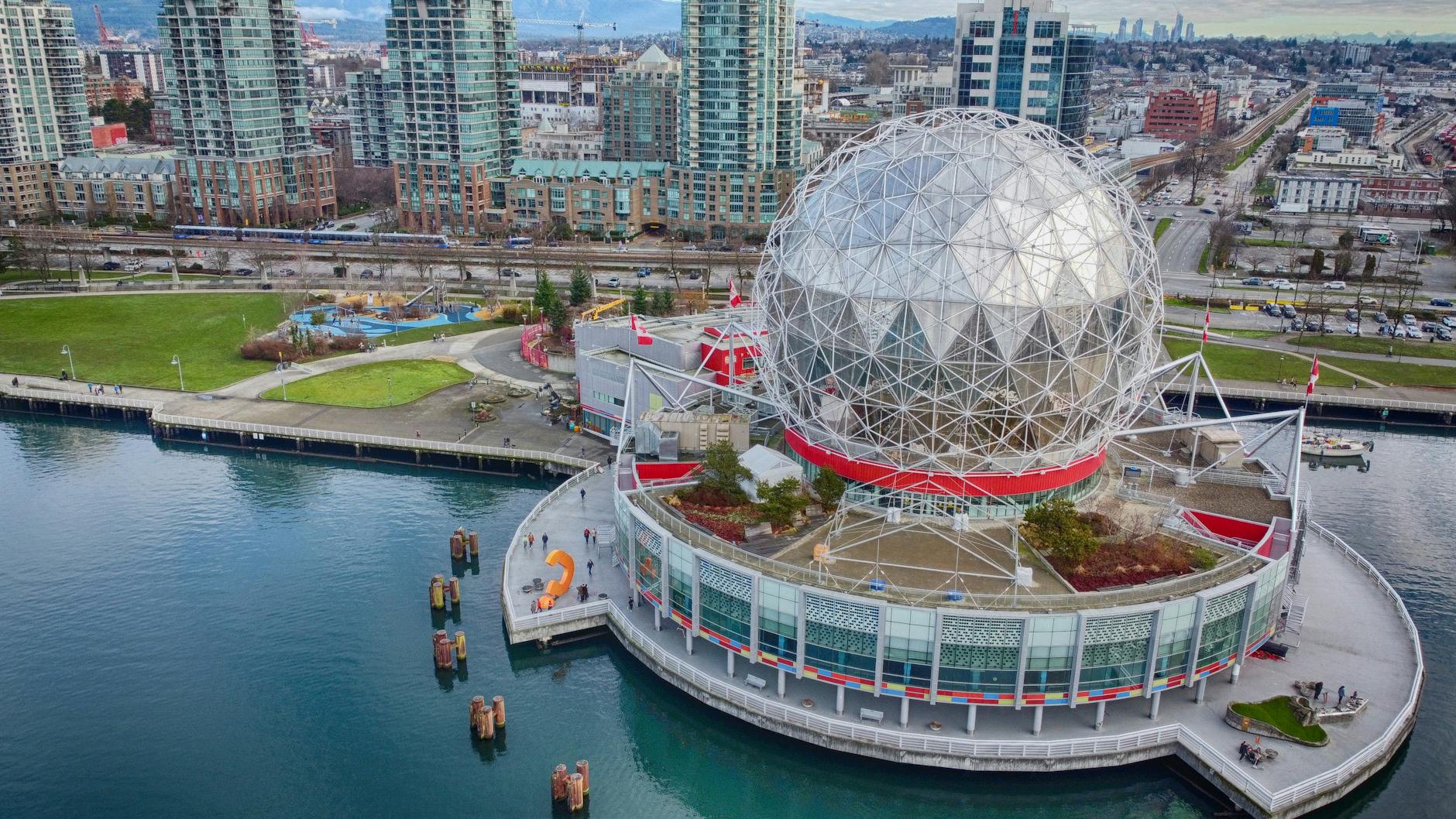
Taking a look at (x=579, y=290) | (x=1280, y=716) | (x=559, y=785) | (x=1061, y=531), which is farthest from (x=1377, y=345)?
(x=559, y=785)

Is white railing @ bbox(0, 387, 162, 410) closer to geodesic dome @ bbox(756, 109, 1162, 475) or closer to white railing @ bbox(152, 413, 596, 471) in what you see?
white railing @ bbox(152, 413, 596, 471)

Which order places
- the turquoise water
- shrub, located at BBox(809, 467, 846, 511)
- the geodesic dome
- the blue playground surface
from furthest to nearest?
the blue playground surface < shrub, located at BBox(809, 467, 846, 511) < the geodesic dome < the turquoise water

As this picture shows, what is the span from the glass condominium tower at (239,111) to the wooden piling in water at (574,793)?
156558 mm

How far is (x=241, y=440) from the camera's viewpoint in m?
90.8

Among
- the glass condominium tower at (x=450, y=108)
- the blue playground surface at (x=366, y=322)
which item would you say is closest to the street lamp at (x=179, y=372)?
the blue playground surface at (x=366, y=322)

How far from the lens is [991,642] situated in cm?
4828

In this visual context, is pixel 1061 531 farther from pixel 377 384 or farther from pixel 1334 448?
pixel 377 384

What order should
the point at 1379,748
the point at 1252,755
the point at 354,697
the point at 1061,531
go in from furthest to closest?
1. the point at 354,697
2. the point at 1061,531
3. the point at 1379,748
4. the point at 1252,755

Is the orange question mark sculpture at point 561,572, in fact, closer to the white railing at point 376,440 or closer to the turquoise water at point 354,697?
the turquoise water at point 354,697

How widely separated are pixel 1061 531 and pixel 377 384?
69.7 metres

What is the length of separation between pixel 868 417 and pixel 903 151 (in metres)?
16.5

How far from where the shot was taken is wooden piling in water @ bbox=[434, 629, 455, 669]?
57.3 m

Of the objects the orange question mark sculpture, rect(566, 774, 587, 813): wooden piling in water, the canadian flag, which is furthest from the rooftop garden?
the canadian flag

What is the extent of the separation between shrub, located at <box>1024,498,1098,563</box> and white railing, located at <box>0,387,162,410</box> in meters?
79.8
